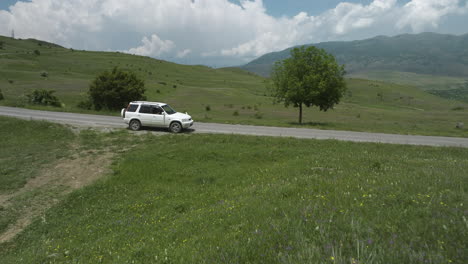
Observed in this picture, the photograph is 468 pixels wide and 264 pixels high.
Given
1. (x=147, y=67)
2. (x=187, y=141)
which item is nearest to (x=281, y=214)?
(x=187, y=141)

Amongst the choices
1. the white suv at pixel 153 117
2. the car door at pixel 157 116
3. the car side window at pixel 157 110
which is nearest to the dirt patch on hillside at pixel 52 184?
the white suv at pixel 153 117

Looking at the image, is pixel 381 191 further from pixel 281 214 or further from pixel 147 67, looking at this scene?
pixel 147 67

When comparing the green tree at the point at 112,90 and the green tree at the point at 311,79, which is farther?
the green tree at the point at 112,90

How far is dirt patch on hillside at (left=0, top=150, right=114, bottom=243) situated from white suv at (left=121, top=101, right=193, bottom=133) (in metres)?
6.01

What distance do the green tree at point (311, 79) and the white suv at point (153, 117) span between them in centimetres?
1413

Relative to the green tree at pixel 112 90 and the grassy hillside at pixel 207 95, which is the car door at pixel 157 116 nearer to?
the grassy hillside at pixel 207 95

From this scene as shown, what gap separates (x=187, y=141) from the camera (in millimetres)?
17516

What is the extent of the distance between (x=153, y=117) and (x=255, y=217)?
17608 millimetres

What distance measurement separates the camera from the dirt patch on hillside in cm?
920

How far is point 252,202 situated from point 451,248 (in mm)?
3956

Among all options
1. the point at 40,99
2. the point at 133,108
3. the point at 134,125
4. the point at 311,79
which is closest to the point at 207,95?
the point at 40,99

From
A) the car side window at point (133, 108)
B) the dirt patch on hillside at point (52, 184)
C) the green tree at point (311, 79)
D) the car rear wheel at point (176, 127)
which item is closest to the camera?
the dirt patch on hillside at point (52, 184)

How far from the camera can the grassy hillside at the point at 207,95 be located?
41.8 m

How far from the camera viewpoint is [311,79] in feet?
94.6
